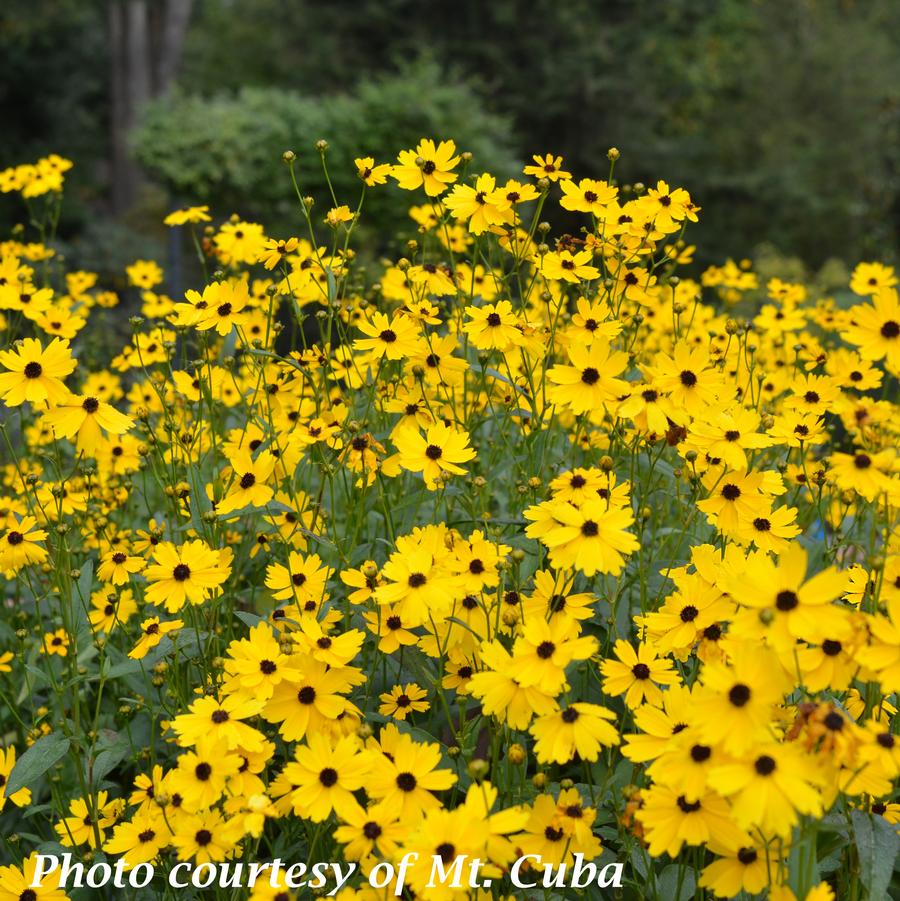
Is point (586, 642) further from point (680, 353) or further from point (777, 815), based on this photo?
point (680, 353)

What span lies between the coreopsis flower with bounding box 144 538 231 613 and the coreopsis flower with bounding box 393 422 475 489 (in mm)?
375

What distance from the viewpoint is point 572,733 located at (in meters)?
1.40

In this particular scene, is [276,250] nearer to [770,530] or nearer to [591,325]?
[591,325]

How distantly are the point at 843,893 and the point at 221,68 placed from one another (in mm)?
20996

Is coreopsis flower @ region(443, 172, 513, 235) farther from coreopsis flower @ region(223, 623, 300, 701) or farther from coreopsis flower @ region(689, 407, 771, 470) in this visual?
coreopsis flower @ region(223, 623, 300, 701)

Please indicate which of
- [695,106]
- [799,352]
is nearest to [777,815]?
[799,352]

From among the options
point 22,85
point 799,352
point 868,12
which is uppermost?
point 868,12

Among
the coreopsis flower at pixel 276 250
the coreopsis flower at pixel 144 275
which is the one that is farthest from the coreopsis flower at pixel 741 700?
the coreopsis flower at pixel 144 275

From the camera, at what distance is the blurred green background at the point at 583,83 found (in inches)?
620

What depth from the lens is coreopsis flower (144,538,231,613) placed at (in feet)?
5.61

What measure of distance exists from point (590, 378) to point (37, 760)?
1.24 metres

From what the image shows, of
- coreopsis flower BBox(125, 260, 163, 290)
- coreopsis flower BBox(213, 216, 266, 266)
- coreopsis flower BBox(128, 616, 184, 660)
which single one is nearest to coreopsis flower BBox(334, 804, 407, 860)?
coreopsis flower BBox(128, 616, 184, 660)

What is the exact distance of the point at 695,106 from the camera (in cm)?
1864

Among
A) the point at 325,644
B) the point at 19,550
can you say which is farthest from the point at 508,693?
the point at 19,550
